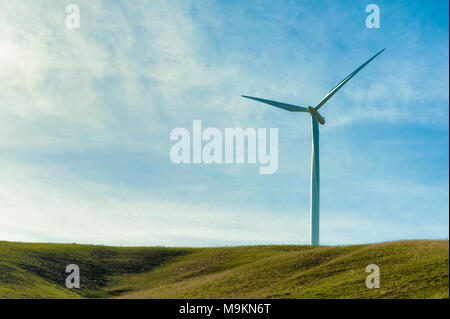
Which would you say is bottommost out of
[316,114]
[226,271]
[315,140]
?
[226,271]

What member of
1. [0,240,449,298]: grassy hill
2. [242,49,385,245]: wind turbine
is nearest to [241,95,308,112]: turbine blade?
[242,49,385,245]: wind turbine

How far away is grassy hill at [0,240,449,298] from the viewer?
3691 cm

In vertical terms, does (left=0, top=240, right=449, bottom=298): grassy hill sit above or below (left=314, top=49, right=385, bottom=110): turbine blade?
below

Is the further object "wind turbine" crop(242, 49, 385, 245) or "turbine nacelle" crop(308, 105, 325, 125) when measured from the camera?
"turbine nacelle" crop(308, 105, 325, 125)

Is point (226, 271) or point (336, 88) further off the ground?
point (336, 88)

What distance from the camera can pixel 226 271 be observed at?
171 feet

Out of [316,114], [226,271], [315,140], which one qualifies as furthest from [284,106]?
[226,271]

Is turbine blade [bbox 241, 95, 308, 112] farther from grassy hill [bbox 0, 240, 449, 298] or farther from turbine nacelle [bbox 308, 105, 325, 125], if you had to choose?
grassy hill [bbox 0, 240, 449, 298]

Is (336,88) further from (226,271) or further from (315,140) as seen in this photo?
(226,271)
